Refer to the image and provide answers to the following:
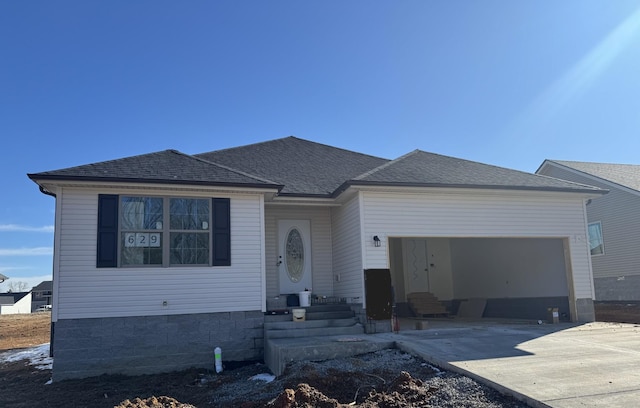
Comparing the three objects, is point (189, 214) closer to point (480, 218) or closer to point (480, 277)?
point (480, 218)

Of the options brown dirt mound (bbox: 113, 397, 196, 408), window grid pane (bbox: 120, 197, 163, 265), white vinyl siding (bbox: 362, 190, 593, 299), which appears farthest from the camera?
white vinyl siding (bbox: 362, 190, 593, 299)

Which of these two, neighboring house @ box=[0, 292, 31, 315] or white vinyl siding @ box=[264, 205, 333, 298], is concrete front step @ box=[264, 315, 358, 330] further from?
neighboring house @ box=[0, 292, 31, 315]

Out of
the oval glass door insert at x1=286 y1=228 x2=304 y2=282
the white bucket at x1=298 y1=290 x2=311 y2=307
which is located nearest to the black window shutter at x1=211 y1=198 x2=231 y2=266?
A: the white bucket at x1=298 y1=290 x2=311 y2=307

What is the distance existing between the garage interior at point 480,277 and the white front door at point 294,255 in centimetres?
395

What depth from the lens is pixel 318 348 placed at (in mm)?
8250

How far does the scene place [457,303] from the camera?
16.1 meters

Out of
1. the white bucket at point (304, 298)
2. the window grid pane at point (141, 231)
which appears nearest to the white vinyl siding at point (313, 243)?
the white bucket at point (304, 298)

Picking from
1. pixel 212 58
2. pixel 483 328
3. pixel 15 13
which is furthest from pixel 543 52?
pixel 15 13

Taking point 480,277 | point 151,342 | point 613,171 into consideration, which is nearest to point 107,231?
point 151,342

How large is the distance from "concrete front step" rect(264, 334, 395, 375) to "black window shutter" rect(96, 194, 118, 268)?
3563mm

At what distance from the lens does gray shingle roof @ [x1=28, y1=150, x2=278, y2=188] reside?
932 centimetres

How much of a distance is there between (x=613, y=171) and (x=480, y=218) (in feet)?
39.5

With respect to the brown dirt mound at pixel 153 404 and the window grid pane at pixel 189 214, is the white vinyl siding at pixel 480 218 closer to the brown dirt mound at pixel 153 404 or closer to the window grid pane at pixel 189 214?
the window grid pane at pixel 189 214

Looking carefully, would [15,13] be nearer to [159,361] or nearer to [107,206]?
[107,206]
